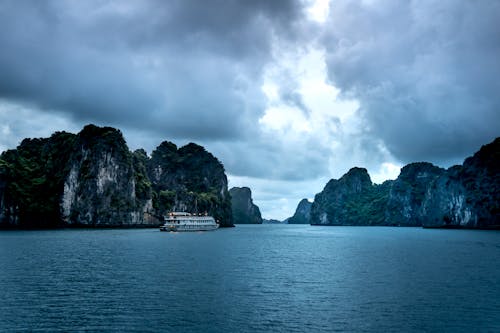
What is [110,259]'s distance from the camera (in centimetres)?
6731

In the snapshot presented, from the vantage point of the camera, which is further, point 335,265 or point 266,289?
point 335,265

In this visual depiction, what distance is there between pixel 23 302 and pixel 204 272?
2360 cm

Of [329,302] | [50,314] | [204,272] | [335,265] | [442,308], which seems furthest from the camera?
[335,265]

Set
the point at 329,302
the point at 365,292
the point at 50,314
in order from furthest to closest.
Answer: the point at 365,292 < the point at 329,302 < the point at 50,314

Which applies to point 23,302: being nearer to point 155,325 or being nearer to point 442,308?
point 155,325

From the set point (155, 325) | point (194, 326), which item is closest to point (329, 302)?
point (194, 326)

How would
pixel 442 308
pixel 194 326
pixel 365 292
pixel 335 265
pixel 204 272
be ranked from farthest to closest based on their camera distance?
pixel 335 265 < pixel 204 272 < pixel 365 292 < pixel 442 308 < pixel 194 326

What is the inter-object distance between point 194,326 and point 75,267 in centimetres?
3533

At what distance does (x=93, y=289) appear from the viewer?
135 ft

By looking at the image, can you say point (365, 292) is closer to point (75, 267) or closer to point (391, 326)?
point (391, 326)

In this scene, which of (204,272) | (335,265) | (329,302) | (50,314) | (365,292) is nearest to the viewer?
(50,314)

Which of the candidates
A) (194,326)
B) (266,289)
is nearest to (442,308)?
(266,289)

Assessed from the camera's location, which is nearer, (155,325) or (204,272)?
(155,325)

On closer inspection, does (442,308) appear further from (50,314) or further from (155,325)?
(50,314)
